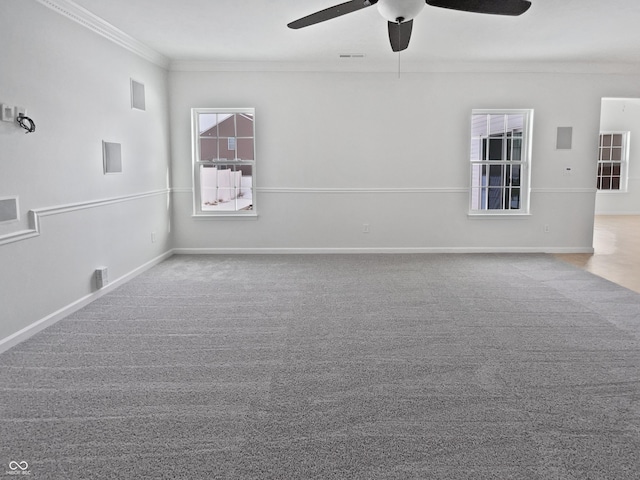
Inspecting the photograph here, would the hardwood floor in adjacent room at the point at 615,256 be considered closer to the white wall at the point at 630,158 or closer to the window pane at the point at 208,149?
the white wall at the point at 630,158

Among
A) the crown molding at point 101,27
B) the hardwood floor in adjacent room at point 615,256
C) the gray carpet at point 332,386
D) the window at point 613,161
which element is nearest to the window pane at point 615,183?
the window at point 613,161

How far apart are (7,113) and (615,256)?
6820mm

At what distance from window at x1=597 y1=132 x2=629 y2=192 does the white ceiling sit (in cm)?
646

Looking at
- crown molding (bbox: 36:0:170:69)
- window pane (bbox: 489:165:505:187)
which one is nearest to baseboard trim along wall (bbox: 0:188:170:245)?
crown molding (bbox: 36:0:170:69)

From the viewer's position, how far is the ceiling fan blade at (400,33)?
141 inches

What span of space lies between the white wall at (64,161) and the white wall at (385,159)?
1.33 metres

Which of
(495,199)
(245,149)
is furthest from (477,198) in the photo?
(245,149)

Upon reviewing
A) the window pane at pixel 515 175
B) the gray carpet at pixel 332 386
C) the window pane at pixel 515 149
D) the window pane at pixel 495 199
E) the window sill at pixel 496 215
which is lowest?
the gray carpet at pixel 332 386

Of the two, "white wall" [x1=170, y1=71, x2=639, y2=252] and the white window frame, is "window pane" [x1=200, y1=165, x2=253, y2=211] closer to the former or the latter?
"white wall" [x1=170, y1=71, x2=639, y2=252]

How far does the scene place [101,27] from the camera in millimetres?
4754

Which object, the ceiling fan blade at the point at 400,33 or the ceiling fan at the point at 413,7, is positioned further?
the ceiling fan blade at the point at 400,33

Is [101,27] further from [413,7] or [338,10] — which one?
[413,7]

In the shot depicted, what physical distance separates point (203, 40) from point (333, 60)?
70.2 inches

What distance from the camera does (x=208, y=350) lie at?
3420 millimetres
